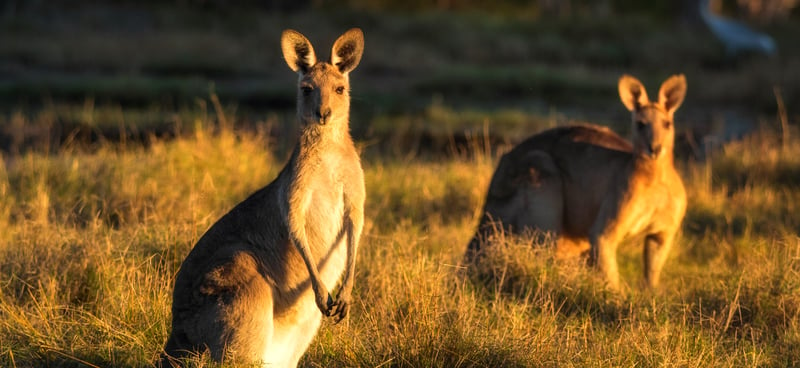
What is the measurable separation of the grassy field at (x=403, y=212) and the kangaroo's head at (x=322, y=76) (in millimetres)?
902

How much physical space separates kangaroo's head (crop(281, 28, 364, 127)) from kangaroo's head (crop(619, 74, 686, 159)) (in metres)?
2.24

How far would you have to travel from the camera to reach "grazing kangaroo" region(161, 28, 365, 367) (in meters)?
3.96

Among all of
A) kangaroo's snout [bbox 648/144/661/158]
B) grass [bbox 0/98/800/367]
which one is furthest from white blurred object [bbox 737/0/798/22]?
kangaroo's snout [bbox 648/144/661/158]

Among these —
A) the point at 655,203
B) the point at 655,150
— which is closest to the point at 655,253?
the point at 655,203

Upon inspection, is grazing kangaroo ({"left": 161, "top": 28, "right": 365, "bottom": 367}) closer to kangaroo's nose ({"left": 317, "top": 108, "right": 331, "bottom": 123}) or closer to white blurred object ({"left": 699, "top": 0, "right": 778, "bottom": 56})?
kangaroo's nose ({"left": 317, "top": 108, "right": 331, "bottom": 123})

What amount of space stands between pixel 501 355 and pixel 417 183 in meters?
4.03

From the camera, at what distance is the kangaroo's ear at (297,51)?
422 cm

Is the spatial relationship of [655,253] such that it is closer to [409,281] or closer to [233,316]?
[409,281]

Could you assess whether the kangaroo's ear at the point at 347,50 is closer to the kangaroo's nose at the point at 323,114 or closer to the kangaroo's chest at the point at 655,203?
the kangaroo's nose at the point at 323,114

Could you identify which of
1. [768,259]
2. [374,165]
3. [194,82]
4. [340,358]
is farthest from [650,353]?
[194,82]

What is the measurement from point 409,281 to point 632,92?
209cm

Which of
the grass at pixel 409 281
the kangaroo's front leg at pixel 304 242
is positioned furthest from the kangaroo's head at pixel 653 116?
the kangaroo's front leg at pixel 304 242

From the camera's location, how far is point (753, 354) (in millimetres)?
4559

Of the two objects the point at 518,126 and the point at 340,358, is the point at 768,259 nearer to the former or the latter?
the point at 340,358
